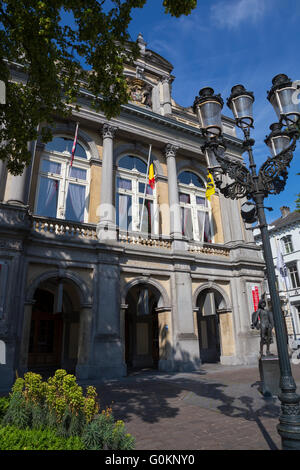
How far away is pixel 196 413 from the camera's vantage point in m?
7.02

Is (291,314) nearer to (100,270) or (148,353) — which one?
(148,353)

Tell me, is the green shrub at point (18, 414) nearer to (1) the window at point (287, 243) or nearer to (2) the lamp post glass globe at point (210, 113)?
(2) the lamp post glass globe at point (210, 113)

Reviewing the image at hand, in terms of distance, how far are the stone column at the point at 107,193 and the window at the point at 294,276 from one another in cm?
2879

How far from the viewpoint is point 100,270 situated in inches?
570

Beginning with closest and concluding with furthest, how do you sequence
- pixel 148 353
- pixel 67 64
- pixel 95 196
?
pixel 67 64 → pixel 95 196 → pixel 148 353

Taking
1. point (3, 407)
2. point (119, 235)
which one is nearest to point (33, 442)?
point (3, 407)

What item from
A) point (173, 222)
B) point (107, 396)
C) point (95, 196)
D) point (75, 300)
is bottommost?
point (107, 396)

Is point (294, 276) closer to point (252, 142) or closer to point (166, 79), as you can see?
point (166, 79)

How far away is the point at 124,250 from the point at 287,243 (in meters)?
30.0

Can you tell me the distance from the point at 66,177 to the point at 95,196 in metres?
1.85

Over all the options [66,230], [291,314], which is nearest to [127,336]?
[66,230]

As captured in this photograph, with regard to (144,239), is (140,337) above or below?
below

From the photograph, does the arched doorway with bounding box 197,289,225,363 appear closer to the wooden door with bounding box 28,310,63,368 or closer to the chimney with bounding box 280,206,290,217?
the wooden door with bounding box 28,310,63,368

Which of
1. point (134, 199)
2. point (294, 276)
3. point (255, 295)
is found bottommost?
point (255, 295)
